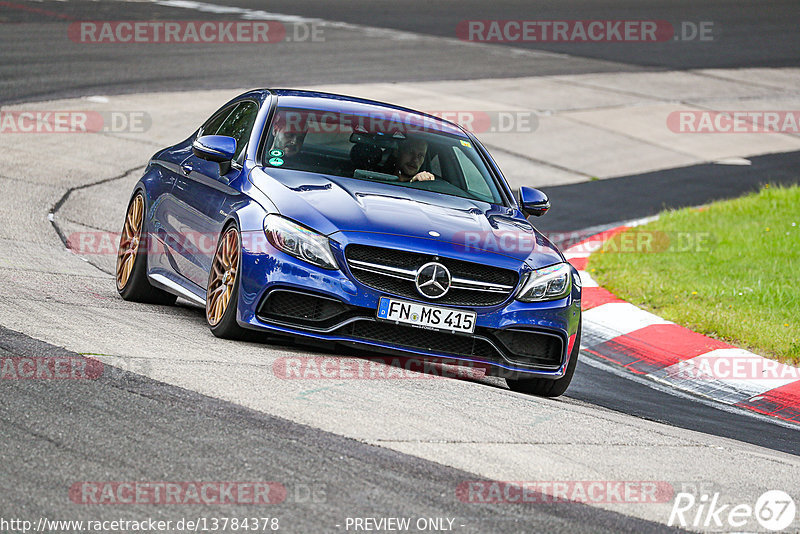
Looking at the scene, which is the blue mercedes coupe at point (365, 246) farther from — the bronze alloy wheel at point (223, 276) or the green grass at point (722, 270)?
the green grass at point (722, 270)

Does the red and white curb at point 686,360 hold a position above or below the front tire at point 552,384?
below

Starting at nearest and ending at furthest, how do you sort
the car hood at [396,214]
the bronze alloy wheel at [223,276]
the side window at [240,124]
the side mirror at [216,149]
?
the car hood at [396,214] < the bronze alloy wheel at [223,276] < the side mirror at [216,149] < the side window at [240,124]

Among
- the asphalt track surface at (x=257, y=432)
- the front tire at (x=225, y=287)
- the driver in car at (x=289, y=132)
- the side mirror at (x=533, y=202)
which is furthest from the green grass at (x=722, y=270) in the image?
the front tire at (x=225, y=287)

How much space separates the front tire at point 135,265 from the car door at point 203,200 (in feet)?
1.94

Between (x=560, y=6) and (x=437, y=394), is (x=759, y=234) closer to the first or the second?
(x=437, y=394)

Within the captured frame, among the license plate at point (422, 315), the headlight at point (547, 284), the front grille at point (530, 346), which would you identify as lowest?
the front grille at point (530, 346)

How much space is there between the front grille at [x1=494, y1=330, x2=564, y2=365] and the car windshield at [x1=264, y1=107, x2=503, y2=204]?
130 centimetres

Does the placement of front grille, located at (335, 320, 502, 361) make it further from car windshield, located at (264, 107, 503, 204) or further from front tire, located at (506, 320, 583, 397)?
car windshield, located at (264, 107, 503, 204)

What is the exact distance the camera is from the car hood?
6.96m

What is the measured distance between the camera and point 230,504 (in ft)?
14.3

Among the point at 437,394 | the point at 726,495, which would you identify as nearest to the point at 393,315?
the point at 437,394

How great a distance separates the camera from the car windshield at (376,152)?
7.95 metres

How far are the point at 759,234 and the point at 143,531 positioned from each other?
35.8ft

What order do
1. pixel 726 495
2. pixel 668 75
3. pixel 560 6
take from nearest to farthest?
pixel 726 495
pixel 668 75
pixel 560 6
